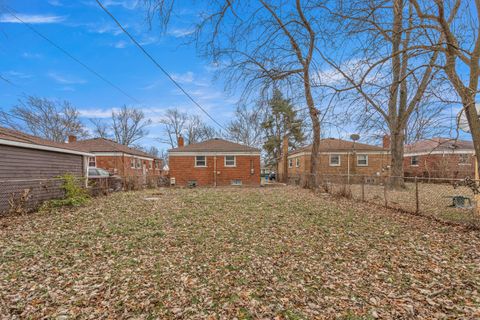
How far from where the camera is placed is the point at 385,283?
3172mm

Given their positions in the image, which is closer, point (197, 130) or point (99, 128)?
point (99, 128)

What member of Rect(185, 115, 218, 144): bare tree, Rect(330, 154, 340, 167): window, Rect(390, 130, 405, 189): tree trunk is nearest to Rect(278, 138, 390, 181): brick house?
Rect(330, 154, 340, 167): window

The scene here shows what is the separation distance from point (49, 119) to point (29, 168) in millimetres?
25096

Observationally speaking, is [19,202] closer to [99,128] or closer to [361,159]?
[361,159]

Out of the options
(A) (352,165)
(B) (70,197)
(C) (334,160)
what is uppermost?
(C) (334,160)

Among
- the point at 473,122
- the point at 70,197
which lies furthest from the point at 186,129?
→ the point at 473,122

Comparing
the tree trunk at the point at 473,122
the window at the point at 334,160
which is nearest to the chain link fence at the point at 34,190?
the tree trunk at the point at 473,122

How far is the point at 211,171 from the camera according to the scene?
1928cm

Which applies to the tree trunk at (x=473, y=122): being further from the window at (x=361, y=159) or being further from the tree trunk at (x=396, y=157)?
the window at (x=361, y=159)

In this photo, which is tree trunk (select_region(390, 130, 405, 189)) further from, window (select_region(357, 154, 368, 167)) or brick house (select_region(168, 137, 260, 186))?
brick house (select_region(168, 137, 260, 186))

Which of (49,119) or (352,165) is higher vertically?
(49,119)

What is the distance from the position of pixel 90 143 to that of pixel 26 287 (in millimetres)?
23583

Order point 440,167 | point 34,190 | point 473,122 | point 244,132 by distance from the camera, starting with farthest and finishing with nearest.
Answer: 1. point 244,132
2. point 440,167
3. point 34,190
4. point 473,122

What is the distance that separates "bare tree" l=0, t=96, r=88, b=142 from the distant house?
16.1 m
